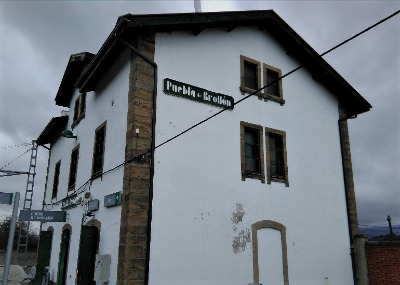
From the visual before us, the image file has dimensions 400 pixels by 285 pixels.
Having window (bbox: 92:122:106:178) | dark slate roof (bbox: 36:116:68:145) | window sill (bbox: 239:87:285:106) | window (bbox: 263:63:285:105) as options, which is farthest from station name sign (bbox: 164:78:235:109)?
dark slate roof (bbox: 36:116:68:145)

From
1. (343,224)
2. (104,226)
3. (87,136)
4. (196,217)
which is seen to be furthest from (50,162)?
(343,224)

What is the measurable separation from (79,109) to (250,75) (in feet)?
22.8

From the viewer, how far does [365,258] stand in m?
12.1

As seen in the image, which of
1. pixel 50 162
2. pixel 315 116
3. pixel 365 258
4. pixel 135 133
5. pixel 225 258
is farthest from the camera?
pixel 50 162

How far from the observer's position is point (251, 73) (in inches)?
479

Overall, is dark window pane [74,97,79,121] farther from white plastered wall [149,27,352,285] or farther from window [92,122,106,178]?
white plastered wall [149,27,352,285]

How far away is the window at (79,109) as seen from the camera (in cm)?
1396

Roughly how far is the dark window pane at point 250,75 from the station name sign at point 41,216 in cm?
A: 745

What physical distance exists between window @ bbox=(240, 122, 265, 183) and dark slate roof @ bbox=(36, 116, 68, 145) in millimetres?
9199

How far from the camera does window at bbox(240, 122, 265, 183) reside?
35.8 feet

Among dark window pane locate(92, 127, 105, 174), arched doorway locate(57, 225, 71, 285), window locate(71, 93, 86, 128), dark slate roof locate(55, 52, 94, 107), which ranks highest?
dark slate roof locate(55, 52, 94, 107)

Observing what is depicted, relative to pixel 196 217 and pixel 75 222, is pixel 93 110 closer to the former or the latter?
pixel 75 222

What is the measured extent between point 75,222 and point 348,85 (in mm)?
10987

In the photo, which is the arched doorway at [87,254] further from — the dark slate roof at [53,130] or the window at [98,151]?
the dark slate roof at [53,130]
